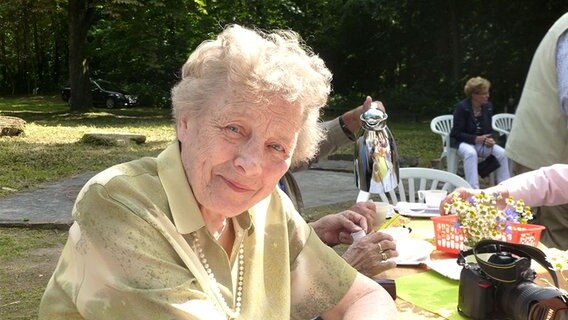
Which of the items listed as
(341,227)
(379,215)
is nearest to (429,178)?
(379,215)

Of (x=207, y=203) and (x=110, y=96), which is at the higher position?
(x=207, y=203)

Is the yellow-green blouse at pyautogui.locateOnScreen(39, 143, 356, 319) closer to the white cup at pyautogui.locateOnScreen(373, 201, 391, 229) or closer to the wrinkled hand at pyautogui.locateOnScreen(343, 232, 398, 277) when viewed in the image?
the wrinkled hand at pyautogui.locateOnScreen(343, 232, 398, 277)

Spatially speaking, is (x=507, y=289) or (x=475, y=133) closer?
(x=507, y=289)

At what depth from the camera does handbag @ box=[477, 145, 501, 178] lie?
7539 mm

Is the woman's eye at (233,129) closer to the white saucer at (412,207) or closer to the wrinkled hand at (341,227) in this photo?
the wrinkled hand at (341,227)

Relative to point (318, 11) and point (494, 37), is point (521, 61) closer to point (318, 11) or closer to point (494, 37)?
point (494, 37)

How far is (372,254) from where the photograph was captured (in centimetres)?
226

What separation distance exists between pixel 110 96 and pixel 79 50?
18.4 ft

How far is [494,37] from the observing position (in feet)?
55.6

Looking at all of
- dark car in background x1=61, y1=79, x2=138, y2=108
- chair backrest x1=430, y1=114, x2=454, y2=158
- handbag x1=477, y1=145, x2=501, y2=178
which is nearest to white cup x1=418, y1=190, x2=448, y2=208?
handbag x1=477, y1=145, x2=501, y2=178

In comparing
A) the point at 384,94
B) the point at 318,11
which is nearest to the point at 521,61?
the point at 384,94

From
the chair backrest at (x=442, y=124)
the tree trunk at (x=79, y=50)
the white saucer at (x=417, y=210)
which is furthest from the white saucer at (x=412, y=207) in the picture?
the tree trunk at (x=79, y=50)

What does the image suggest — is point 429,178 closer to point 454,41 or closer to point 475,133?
point 475,133

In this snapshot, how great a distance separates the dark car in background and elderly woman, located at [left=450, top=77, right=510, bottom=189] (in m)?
18.5
